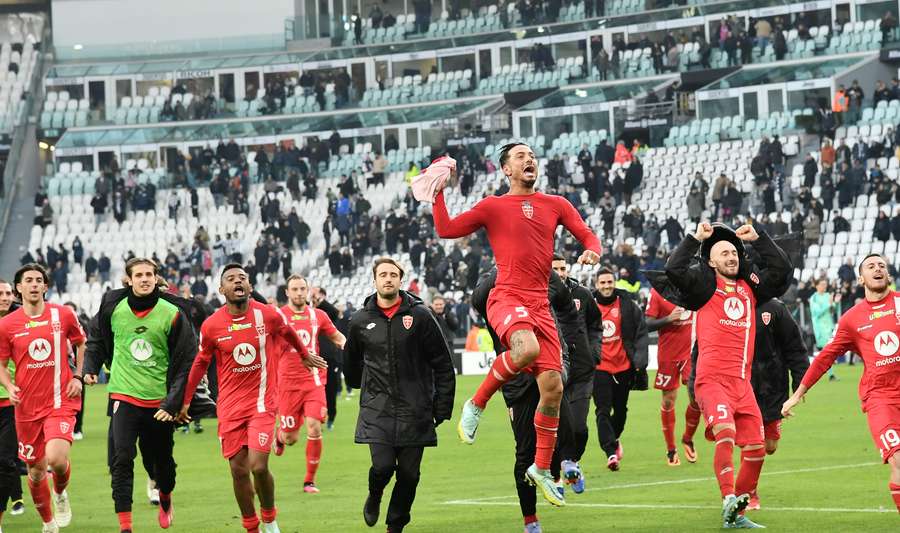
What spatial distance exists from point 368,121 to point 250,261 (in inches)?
409

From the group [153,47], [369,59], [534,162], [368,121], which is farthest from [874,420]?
[153,47]

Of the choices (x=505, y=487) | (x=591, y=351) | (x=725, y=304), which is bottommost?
(x=505, y=487)

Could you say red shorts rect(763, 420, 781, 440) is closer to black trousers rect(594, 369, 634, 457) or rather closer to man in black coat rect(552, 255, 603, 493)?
man in black coat rect(552, 255, 603, 493)

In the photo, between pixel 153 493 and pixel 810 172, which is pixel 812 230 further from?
pixel 153 493

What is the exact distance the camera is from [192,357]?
13.1 m

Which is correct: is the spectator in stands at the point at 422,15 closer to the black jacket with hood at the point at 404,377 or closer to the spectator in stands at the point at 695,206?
the spectator in stands at the point at 695,206

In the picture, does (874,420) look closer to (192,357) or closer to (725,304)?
(725,304)

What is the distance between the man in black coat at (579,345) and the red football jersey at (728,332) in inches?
85.6

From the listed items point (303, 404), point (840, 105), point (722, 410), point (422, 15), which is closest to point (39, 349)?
point (303, 404)

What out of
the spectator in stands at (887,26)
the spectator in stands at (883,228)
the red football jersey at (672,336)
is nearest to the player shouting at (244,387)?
the red football jersey at (672,336)

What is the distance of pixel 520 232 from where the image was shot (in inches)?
448

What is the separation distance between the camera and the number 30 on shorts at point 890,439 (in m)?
11.4

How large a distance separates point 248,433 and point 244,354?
65 cm

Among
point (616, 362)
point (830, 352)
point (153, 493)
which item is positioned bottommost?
point (153, 493)
